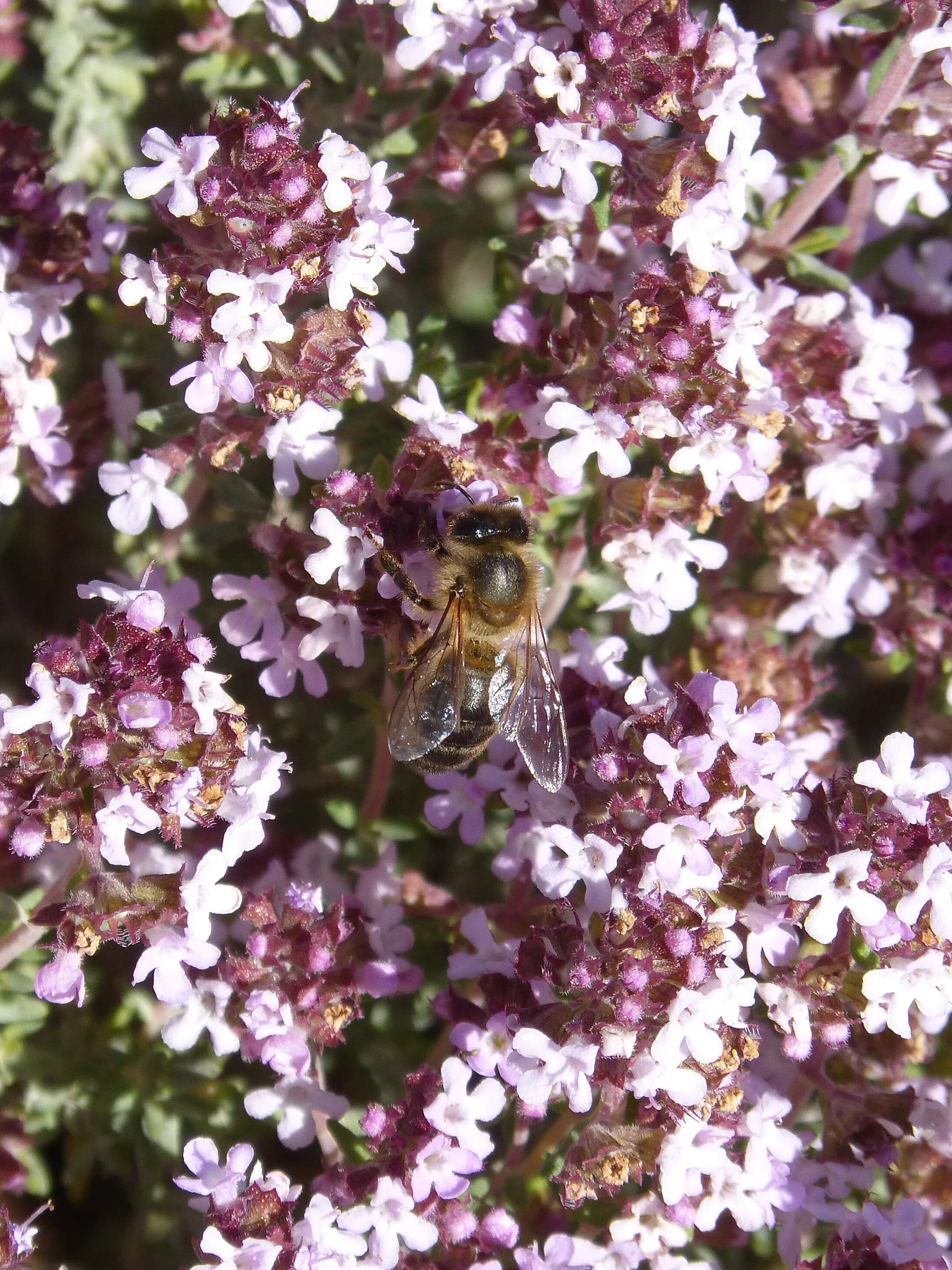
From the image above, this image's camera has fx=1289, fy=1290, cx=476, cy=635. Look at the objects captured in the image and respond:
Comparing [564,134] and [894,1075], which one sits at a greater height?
[564,134]

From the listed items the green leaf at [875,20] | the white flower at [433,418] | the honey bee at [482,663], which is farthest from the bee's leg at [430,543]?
the green leaf at [875,20]

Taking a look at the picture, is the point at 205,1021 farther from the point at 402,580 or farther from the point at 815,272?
the point at 815,272

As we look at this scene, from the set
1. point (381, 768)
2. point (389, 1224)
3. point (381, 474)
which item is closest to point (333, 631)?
→ point (381, 474)

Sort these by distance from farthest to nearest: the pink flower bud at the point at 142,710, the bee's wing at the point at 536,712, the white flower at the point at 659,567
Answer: the white flower at the point at 659,567 → the bee's wing at the point at 536,712 → the pink flower bud at the point at 142,710

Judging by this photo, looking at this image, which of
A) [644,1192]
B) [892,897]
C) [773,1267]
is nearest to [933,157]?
[892,897]

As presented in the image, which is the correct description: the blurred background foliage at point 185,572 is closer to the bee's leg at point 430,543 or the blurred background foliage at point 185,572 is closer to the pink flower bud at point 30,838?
the pink flower bud at point 30,838

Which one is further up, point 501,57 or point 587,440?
point 501,57

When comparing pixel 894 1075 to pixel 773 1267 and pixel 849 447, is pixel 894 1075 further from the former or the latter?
pixel 849 447
